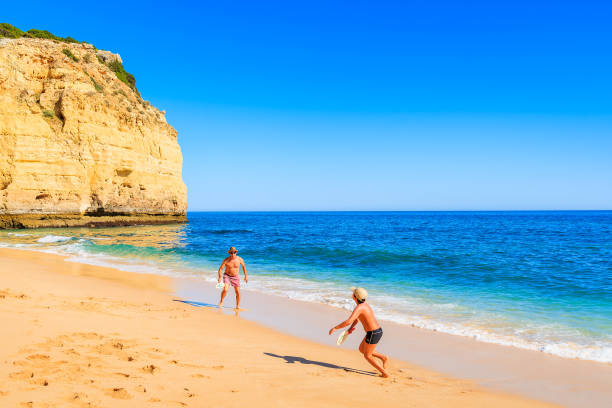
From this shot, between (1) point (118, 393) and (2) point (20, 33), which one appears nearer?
(1) point (118, 393)

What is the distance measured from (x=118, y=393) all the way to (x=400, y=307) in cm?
680

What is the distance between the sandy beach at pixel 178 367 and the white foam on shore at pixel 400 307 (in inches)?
88.1

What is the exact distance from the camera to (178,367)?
446 cm

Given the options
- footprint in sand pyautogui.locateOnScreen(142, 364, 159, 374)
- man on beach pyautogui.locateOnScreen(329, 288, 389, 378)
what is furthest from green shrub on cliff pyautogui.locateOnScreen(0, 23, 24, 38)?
man on beach pyautogui.locateOnScreen(329, 288, 389, 378)

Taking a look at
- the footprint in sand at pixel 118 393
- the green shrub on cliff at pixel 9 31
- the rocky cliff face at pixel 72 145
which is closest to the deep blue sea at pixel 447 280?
the footprint in sand at pixel 118 393

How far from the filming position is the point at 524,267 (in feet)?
49.8

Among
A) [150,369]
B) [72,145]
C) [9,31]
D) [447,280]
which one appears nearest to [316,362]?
[150,369]

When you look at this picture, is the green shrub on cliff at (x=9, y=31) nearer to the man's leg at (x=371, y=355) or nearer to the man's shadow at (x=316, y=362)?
the man's shadow at (x=316, y=362)

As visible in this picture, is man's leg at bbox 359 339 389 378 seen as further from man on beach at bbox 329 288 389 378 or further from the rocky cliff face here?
the rocky cliff face

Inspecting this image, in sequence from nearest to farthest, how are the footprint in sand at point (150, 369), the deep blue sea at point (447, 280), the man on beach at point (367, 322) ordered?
the footprint in sand at point (150, 369), the man on beach at point (367, 322), the deep blue sea at point (447, 280)

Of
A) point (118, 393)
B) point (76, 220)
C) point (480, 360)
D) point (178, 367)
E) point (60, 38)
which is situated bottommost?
point (480, 360)

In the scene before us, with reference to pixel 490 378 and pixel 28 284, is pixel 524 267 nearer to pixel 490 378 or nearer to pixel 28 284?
pixel 490 378

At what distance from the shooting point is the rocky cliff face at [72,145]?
87.0 ft

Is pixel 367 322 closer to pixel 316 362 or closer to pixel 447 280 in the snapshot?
pixel 316 362
